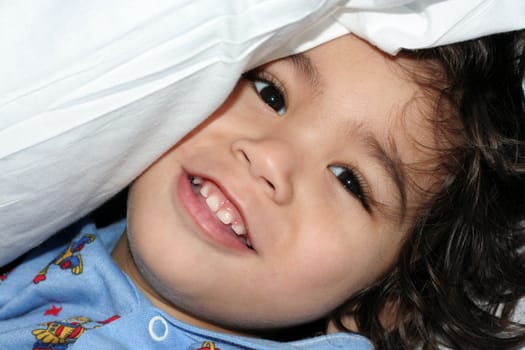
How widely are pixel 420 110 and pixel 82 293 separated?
0.59 metres

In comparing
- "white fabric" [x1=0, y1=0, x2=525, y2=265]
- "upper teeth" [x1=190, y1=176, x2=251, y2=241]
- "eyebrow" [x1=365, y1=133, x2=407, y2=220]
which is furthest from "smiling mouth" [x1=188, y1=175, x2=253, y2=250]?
"eyebrow" [x1=365, y1=133, x2=407, y2=220]

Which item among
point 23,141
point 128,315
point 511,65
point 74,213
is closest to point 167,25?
point 23,141

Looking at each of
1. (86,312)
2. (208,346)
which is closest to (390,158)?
(208,346)

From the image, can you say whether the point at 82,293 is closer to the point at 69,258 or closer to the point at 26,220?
the point at 69,258

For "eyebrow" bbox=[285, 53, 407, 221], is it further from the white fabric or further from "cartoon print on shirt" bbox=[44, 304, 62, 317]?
"cartoon print on shirt" bbox=[44, 304, 62, 317]

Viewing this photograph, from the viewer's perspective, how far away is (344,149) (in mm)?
991

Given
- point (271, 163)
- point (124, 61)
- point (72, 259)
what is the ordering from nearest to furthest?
1. point (124, 61)
2. point (271, 163)
3. point (72, 259)

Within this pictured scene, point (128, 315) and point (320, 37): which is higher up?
point (320, 37)

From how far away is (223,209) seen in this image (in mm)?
989

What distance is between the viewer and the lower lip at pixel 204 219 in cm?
100

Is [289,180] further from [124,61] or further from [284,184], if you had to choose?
[124,61]

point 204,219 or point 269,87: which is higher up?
point 269,87

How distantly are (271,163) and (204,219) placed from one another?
137 millimetres

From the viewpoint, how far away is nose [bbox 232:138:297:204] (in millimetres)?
932
